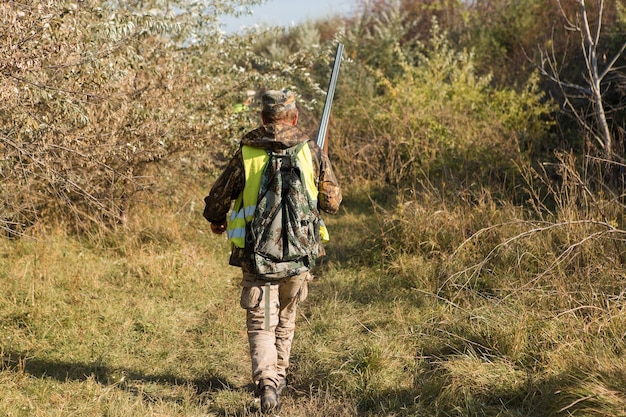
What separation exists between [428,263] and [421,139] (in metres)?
3.44

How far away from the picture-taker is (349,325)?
17.4 feet

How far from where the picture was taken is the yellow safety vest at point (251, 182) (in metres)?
3.91

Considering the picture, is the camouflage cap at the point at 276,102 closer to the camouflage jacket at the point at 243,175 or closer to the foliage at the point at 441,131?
the camouflage jacket at the point at 243,175

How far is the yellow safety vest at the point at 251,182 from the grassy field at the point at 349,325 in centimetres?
103

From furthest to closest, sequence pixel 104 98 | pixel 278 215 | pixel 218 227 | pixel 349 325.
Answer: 1. pixel 349 325
2. pixel 104 98
3. pixel 218 227
4. pixel 278 215

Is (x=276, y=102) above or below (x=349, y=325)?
above

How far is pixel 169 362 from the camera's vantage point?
16.1 feet

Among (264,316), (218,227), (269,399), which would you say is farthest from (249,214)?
(269,399)

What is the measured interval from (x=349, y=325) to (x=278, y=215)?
1.71 metres

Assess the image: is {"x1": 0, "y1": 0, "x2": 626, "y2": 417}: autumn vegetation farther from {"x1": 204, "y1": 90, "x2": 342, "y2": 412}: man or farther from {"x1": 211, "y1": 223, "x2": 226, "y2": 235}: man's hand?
{"x1": 211, "y1": 223, "x2": 226, "y2": 235}: man's hand

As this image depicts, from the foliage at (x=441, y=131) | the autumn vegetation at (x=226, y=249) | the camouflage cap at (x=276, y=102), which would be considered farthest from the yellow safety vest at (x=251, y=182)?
the foliage at (x=441, y=131)

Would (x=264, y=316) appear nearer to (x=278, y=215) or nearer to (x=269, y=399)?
(x=269, y=399)

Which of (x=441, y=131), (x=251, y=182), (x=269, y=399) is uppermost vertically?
(x=251, y=182)

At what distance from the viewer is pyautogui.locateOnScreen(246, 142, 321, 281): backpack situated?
3865 mm
